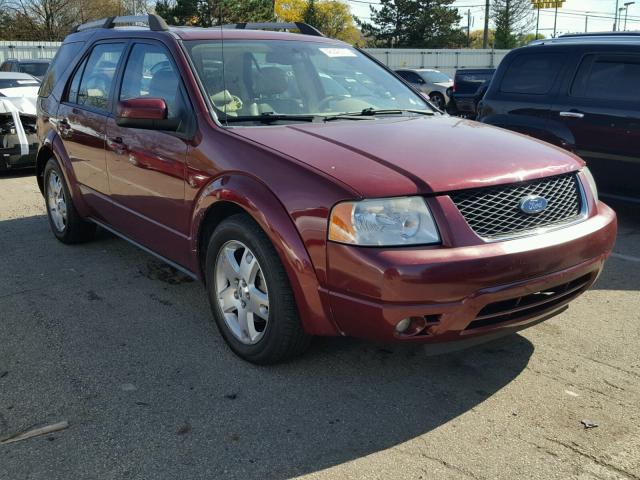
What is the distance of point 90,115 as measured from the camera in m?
4.88

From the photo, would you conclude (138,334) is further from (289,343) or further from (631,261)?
(631,261)

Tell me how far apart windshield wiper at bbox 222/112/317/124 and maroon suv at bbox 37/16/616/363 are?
1 centimetres

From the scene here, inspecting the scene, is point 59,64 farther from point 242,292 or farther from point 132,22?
point 242,292

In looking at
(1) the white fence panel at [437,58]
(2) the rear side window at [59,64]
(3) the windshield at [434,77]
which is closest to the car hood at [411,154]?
(2) the rear side window at [59,64]

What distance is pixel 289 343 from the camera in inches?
127

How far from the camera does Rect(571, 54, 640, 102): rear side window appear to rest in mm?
5988

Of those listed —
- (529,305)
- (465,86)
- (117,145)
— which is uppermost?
(465,86)

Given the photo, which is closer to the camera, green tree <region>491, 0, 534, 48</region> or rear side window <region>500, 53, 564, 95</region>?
rear side window <region>500, 53, 564, 95</region>

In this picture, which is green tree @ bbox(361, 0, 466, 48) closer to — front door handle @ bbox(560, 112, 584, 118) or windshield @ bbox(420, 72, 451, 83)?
windshield @ bbox(420, 72, 451, 83)

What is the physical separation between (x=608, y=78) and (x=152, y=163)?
4.50 metres

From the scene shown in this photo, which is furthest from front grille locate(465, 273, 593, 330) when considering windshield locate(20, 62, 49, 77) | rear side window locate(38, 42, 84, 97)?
windshield locate(20, 62, 49, 77)

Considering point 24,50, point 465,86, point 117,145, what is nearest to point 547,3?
point 24,50

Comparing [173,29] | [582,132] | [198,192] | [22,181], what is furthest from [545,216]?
[22,181]

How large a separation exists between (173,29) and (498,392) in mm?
3042
